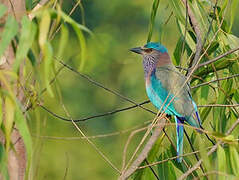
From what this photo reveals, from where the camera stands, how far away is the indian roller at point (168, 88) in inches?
144

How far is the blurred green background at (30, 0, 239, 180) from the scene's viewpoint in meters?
12.8

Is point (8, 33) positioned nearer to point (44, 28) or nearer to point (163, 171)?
point (44, 28)

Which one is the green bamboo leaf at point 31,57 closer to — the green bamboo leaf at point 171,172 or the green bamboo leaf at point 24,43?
the green bamboo leaf at point 24,43

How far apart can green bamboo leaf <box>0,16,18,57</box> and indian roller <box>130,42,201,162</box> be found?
1.42 m

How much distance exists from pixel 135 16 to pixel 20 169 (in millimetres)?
13681

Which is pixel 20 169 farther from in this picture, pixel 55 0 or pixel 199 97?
pixel 199 97

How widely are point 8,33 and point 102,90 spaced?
532 inches

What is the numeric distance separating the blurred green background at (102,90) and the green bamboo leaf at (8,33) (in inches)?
377

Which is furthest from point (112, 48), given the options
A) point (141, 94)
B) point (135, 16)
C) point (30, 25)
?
point (30, 25)

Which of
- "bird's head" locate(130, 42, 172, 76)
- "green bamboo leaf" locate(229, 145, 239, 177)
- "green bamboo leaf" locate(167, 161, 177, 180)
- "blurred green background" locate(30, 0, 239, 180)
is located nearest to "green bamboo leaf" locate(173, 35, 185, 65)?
"green bamboo leaf" locate(167, 161, 177, 180)

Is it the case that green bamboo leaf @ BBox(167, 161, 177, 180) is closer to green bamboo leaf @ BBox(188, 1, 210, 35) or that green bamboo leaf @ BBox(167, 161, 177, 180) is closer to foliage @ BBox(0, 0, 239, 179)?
foliage @ BBox(0, 0, 239, 179)

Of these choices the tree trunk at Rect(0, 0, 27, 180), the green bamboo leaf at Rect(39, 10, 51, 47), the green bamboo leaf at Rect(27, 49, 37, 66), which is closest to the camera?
the green bamboo leaf at Rect(39, 10, 51, 47)

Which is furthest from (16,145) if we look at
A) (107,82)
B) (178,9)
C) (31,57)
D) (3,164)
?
(107,82)

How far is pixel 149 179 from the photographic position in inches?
128
